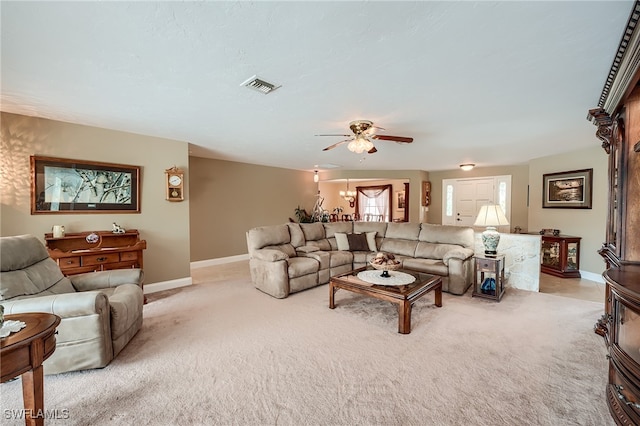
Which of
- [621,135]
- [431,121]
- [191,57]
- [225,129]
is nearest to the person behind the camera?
[191,57]

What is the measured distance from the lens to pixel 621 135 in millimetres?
2191

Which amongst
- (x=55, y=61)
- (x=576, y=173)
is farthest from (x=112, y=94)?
(x=576, y=173)

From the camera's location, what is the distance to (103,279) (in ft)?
9.22

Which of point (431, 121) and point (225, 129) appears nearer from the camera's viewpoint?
point (431, 121)

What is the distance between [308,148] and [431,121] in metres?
2.26

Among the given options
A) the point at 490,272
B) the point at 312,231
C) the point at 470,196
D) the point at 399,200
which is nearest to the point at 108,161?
the point at 312,231

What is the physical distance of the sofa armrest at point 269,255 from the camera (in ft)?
12.9

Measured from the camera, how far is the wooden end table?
47.8 inches

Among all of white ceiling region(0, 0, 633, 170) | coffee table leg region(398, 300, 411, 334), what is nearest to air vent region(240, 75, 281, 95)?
white ceiling region(0, 0, 633, 170)

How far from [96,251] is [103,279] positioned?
85 cm

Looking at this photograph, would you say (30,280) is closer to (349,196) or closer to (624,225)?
(624,225)

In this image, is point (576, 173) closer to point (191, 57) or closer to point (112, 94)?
point (191, 57)

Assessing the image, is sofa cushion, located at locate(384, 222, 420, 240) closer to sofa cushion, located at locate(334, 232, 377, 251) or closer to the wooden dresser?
sofa cushion, located at locate(334, 232, 377, 251)

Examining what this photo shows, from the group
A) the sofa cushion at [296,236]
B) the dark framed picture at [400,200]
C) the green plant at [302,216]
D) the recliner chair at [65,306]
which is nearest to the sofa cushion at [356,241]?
the sofa cushion at [296,236]
